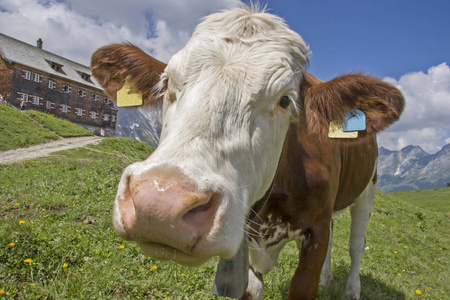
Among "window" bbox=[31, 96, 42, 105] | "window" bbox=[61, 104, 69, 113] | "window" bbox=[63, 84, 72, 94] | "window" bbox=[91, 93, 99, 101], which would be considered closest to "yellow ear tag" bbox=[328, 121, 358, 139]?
"window" bbox=[31, 96, 42, 105]

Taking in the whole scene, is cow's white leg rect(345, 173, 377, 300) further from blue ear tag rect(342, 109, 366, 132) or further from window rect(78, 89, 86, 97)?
window rect(78, 89, 86, 97)

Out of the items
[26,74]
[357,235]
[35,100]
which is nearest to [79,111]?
[35,100]

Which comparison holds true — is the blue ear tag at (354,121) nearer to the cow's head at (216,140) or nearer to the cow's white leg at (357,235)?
the cow's head at (216,140)

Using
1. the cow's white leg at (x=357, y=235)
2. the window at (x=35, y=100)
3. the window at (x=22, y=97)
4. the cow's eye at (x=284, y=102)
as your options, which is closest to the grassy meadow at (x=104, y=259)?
the cow's white leg at (x=357, y=235)

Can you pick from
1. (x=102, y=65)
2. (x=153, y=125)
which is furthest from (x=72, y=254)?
(x=102, y=65)

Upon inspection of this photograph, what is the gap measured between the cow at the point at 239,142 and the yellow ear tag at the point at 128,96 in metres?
0.07

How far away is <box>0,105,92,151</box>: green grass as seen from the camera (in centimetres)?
A: 1932

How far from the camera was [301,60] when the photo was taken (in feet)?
7.89

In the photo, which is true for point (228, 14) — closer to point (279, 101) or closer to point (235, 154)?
point (279, 101)

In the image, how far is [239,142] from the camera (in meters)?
1.73

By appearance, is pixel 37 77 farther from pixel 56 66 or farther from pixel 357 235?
pixel 357 235

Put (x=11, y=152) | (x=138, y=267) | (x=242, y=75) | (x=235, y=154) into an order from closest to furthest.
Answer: (x=235, y=154), (x=242, y=75), (x=138, y=267), (x=11, y=152)

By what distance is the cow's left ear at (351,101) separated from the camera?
2.36 metres

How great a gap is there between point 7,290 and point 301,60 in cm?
304
